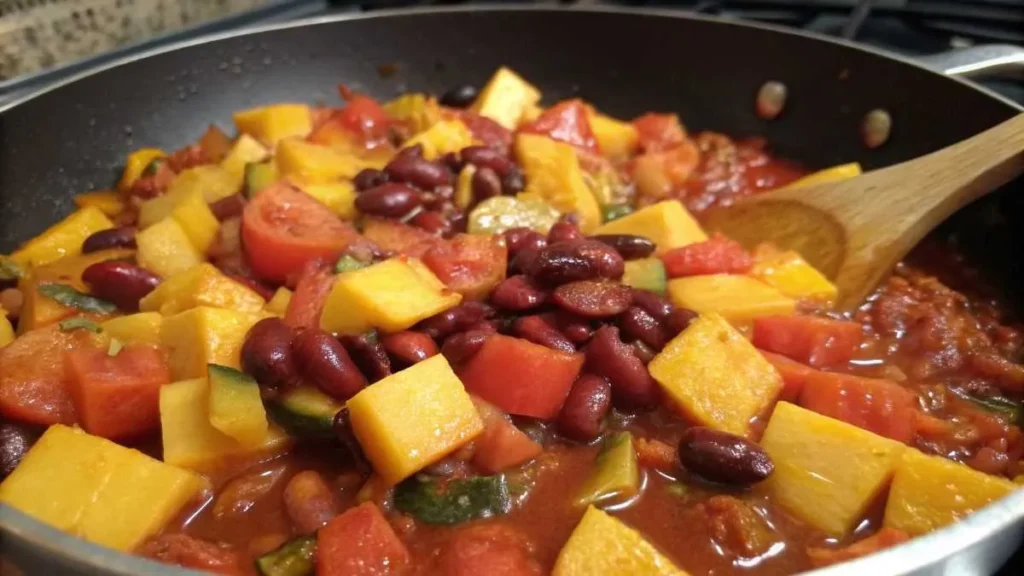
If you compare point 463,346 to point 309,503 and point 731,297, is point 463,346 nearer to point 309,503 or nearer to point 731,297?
point 309,503

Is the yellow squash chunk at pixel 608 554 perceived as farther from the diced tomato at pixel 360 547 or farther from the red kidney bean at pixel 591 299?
the red kidney bean at pixel 591 299

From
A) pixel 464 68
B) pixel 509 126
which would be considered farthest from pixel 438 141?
pixel 464 68

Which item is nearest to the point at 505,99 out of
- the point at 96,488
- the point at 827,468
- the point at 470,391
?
the point at 470,391

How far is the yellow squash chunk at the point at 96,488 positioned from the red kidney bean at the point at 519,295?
2.57 feet

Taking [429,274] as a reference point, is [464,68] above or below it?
above

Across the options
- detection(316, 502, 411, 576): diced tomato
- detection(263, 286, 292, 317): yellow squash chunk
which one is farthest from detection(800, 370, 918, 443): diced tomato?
detection(263, 286, 292, 317): yellow squash chunk

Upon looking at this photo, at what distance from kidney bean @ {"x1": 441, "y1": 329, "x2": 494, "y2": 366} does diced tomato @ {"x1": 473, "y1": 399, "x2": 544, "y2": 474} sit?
163mm

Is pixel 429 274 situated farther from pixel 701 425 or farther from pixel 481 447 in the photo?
pixel 701 425

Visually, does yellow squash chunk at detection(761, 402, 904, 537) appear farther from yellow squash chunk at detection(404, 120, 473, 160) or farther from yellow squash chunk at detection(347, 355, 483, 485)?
yellow squash chunk at detection(404, 120, 473, 160)

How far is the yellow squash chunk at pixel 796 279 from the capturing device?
2205mm

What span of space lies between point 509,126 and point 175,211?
124 cm

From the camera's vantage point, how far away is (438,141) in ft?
8.84

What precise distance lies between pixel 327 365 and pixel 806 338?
1.18 metres

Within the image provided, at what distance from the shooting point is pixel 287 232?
7.25 ft
